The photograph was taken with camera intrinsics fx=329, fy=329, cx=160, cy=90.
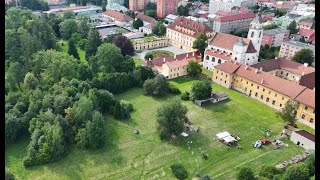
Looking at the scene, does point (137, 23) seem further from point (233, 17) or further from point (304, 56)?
point (304, 56)

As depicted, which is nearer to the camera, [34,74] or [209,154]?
[209,154]

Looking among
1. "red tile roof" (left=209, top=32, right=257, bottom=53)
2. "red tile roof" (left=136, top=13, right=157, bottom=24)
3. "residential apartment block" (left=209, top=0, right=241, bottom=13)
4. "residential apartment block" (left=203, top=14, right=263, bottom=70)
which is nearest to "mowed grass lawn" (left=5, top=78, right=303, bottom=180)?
"residential apartment block" (left=203, top=14, right=263, bottom=70)

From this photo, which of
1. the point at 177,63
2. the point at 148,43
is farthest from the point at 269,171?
the point at 148,43

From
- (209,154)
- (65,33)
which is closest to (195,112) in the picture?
(209,154)

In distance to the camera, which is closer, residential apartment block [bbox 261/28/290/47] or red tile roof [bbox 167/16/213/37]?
red tile roof [bbox 167/16/213/37]

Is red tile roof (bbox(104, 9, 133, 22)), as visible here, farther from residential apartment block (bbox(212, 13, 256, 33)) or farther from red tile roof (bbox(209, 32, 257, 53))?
red tile roof (bbox(209, 32, 257, 53))

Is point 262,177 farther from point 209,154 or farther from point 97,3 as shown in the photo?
point 97,3
